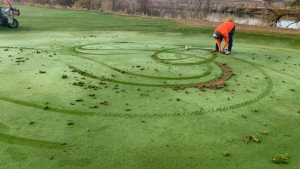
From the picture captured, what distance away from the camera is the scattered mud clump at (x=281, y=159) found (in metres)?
2.73

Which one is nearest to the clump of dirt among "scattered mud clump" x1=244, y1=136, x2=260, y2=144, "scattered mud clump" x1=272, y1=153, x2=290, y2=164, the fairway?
the fairway

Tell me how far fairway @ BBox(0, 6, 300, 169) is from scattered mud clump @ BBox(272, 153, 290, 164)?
0.20ft

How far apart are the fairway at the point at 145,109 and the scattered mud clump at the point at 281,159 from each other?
0.06 m

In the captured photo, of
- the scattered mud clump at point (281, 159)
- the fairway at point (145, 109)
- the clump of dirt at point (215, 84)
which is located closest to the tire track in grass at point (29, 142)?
the fairway at point (145, 109)

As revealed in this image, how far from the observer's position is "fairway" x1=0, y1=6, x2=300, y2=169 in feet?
9.14

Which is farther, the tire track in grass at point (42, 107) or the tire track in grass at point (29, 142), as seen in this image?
the tire track in grass at point (42, 107)

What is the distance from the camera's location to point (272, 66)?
22.1ft

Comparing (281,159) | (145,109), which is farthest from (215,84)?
(281,159)

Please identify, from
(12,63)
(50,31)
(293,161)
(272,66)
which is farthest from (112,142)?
(50,31)

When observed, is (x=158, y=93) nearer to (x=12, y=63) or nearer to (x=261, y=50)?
(x=12, y=63)

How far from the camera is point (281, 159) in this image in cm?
275

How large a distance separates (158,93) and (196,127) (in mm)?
1348

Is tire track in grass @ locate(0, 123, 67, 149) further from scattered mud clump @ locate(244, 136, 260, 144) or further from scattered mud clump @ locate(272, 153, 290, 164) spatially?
scattered mud clump @ locate(272, 153, 290, 164)

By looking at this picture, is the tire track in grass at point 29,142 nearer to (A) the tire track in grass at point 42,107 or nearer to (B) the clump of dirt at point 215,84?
(A) the tire track in grass at point 42,107
